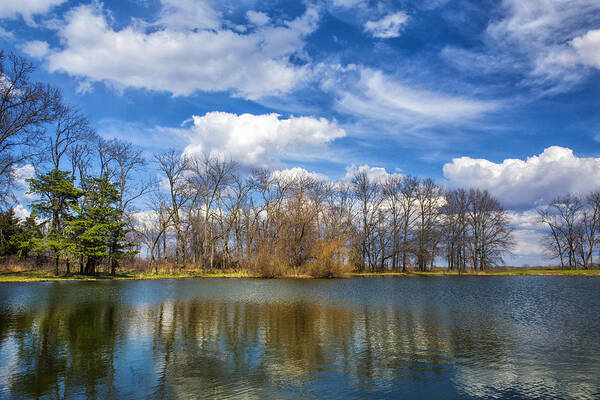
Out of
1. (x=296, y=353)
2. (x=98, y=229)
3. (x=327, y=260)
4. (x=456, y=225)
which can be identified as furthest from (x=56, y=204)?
(x=456, y=225)

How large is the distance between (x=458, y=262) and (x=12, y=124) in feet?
204

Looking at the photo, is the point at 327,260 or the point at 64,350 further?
the point at 327,260

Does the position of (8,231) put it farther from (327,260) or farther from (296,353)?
(296,353)

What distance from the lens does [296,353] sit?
9633mm

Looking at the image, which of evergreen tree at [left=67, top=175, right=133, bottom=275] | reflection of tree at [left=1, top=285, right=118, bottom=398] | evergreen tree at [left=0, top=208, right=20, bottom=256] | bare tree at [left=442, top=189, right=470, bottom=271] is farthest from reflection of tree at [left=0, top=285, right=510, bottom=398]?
bare tree at [left=442, top=189, right=470, bottom=271]

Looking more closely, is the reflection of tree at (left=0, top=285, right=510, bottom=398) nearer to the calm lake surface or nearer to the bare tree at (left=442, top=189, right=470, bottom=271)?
the calm lake surface

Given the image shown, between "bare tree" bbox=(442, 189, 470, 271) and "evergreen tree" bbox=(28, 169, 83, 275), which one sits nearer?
"evergreen tree" bbox=(28, 169, 83, 275)

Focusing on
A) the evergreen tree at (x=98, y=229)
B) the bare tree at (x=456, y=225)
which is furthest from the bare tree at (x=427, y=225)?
the evergreen tree at (x=98, y=229)

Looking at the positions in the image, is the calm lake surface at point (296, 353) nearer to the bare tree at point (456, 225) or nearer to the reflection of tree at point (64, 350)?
the reflection of tree at point (64, 350)

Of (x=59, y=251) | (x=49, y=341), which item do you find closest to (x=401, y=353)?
(x=49, y=341)

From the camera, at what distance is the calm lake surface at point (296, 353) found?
7.10 meters

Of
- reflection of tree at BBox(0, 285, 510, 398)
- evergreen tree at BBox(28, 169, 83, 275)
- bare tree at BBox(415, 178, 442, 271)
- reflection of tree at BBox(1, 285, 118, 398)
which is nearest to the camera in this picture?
reflection of tree at BBox(1, 285, 118, 398)

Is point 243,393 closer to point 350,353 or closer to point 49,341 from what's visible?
point 350,353

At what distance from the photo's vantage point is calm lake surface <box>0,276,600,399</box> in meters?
7.10
